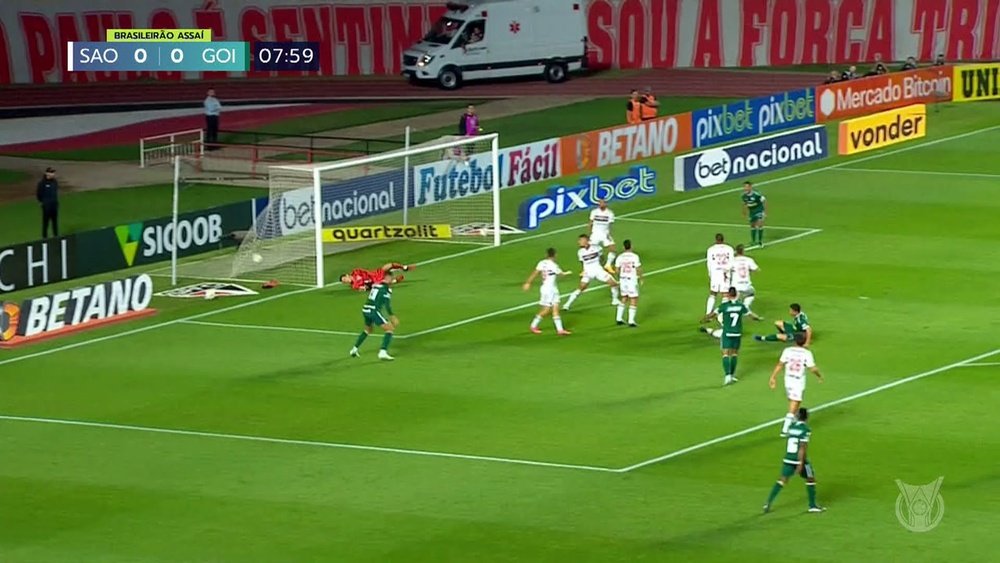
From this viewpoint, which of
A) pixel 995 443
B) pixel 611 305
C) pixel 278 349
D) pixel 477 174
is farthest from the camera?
pixel 477 174

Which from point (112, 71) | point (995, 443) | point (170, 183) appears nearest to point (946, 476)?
point (995, 443)

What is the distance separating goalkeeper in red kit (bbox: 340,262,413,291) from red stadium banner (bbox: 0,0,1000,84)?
115 ft

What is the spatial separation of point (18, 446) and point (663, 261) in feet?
61.1

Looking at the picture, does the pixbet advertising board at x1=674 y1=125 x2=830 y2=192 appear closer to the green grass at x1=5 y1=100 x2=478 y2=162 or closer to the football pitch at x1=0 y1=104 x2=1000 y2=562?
the football pitch at x1=0 y1=104 x2=1000 y2=562

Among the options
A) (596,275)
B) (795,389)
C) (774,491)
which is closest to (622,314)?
(596,275)

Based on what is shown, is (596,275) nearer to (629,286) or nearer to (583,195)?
(629,286)

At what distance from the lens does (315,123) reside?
219ft

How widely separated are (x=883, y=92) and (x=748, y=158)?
12.5m

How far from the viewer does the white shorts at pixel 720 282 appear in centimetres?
3659

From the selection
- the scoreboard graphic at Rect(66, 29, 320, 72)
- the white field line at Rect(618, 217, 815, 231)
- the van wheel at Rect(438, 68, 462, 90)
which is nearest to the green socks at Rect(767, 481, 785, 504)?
the white field line at Rect(618, 217, 815, 231)

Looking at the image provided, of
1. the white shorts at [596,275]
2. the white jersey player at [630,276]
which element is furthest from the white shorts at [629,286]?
the white shorts at [596,275]

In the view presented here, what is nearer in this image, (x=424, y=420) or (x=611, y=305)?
(x=424, y=420)

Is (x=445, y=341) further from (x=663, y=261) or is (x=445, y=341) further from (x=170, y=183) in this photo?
(x=170, y=183)

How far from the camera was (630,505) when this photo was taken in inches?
1013
